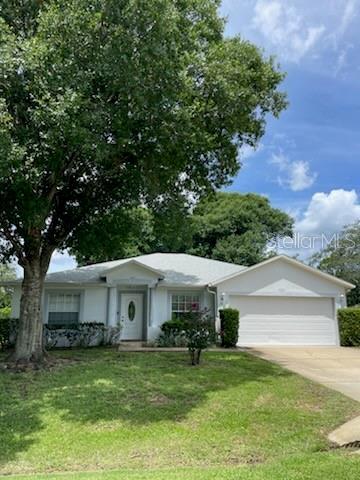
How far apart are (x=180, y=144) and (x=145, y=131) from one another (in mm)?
994

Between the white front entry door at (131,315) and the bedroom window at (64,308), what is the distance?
2108 millimetres

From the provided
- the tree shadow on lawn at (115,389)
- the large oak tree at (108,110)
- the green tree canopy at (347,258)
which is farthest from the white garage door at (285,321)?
the green tree canopy at (347,258)

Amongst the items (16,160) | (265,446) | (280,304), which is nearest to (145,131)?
(16,160)

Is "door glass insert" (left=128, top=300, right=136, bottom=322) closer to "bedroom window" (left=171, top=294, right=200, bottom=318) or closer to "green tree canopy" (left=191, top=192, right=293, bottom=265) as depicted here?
"bedroom window" (left=171, top=294, right=200, bottom=318)

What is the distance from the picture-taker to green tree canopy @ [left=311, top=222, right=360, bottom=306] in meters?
34.5

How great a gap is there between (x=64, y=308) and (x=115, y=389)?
32.4 feet

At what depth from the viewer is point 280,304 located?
1964 centimetres

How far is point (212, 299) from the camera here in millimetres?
19797

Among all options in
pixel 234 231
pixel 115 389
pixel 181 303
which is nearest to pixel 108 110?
pixel 115 389

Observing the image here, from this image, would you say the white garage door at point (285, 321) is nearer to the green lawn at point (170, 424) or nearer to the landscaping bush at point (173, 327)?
the landscaping bush at point (173, 327)

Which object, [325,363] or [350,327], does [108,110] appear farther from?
[350,327]

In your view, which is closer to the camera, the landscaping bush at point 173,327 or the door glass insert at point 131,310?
the landscaping bush at point 173,327

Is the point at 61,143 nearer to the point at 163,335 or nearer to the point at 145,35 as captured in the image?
the point at 145,35

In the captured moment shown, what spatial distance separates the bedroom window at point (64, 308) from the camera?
61.3 feet
